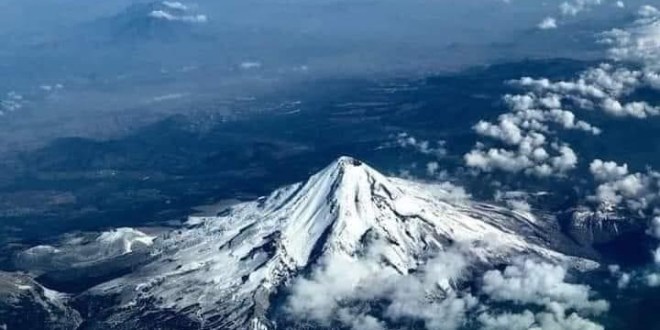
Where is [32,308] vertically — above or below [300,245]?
below

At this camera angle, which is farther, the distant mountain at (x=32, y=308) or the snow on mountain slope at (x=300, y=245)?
the snow on mountain slope at (x=300, y=245)

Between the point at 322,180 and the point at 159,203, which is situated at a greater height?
the point at 322,180

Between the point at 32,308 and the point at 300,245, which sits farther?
the point at 300,245

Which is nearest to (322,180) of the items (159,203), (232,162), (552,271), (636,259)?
(552,271)

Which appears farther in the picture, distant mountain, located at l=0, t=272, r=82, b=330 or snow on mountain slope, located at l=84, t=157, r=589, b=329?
snow on mountain slope, located at l=84, t=157, r=589, b=329

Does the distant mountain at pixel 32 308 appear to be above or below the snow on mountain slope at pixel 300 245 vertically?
below

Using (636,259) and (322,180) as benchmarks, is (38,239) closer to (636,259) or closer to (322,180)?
(322,180)

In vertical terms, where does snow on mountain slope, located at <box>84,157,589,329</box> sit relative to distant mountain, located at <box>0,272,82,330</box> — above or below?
above

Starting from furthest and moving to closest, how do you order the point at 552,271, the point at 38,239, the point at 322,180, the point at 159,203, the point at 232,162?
the point at 232,162, the point at 159,203, the point at 38,239, the point at 322,180, the point at 552,271
